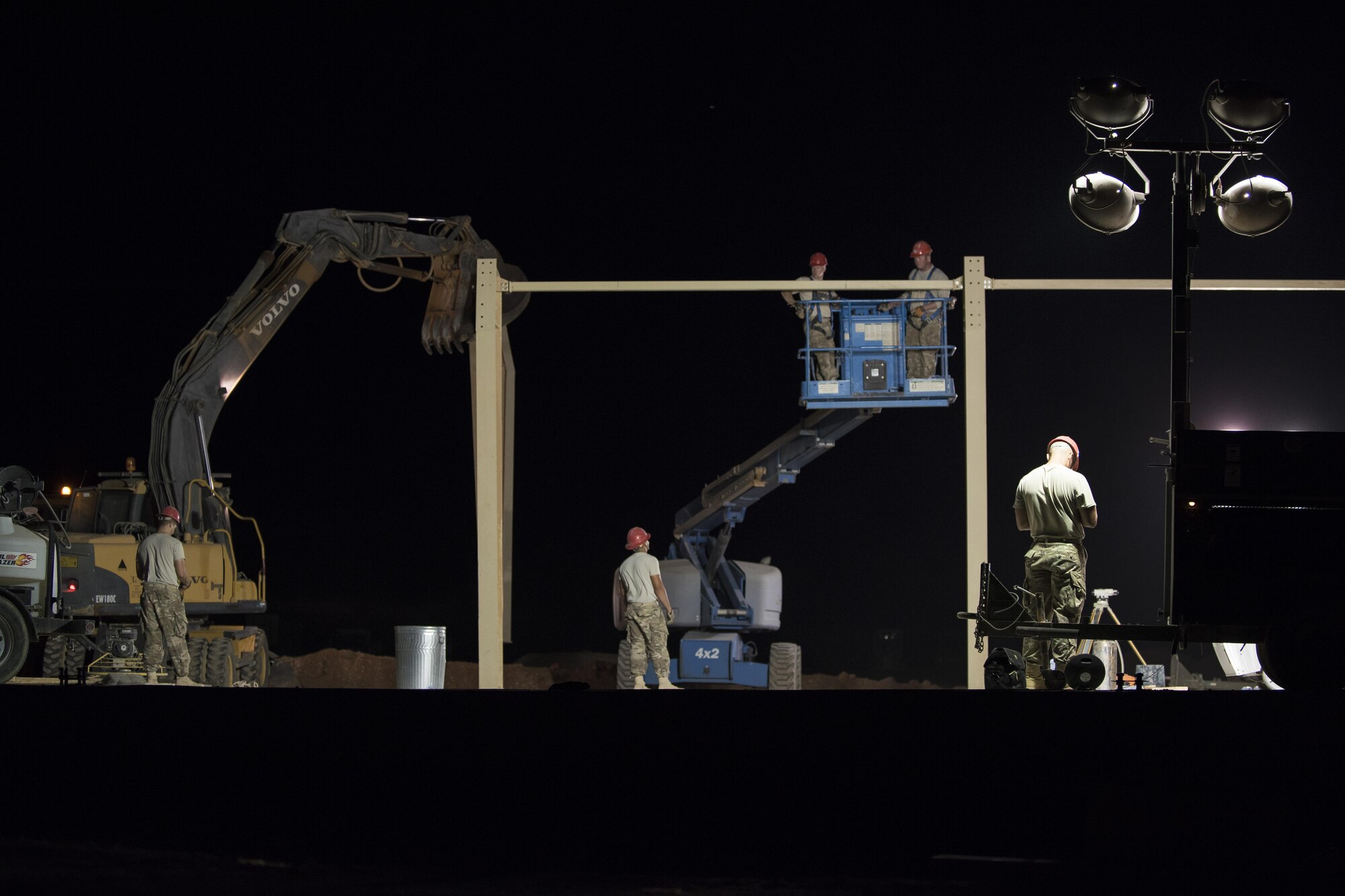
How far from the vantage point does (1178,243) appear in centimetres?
627

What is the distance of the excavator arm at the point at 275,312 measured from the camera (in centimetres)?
1390

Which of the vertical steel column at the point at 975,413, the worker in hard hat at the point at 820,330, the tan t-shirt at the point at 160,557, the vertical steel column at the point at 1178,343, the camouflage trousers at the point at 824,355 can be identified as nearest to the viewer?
the vertical steel column at the point at 1178,343

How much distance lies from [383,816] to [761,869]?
1223 millimetres

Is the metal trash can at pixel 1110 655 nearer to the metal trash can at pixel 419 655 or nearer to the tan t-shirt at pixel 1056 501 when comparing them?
the tan t-shirt at pixel 1056 501

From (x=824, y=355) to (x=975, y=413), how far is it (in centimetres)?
376

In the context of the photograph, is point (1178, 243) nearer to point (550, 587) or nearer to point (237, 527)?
point (550, 587)

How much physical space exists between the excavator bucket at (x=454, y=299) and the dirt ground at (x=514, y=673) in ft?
16.4

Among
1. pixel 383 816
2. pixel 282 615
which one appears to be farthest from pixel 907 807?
pixel 282 615

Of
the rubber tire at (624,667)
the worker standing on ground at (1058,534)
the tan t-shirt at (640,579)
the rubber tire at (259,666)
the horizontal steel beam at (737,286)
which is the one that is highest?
the horizontal steel beam at (737,286)

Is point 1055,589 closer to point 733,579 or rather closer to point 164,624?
point 733,579

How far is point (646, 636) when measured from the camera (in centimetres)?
1082

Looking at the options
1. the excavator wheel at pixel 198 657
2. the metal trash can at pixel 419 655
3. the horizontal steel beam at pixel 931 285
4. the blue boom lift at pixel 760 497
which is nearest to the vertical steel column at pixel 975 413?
the horizontal steel beam at pixel 931 285

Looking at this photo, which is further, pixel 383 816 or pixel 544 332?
pixel 544 332

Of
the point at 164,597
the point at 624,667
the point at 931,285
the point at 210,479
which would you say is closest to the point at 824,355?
the point at 931,285
